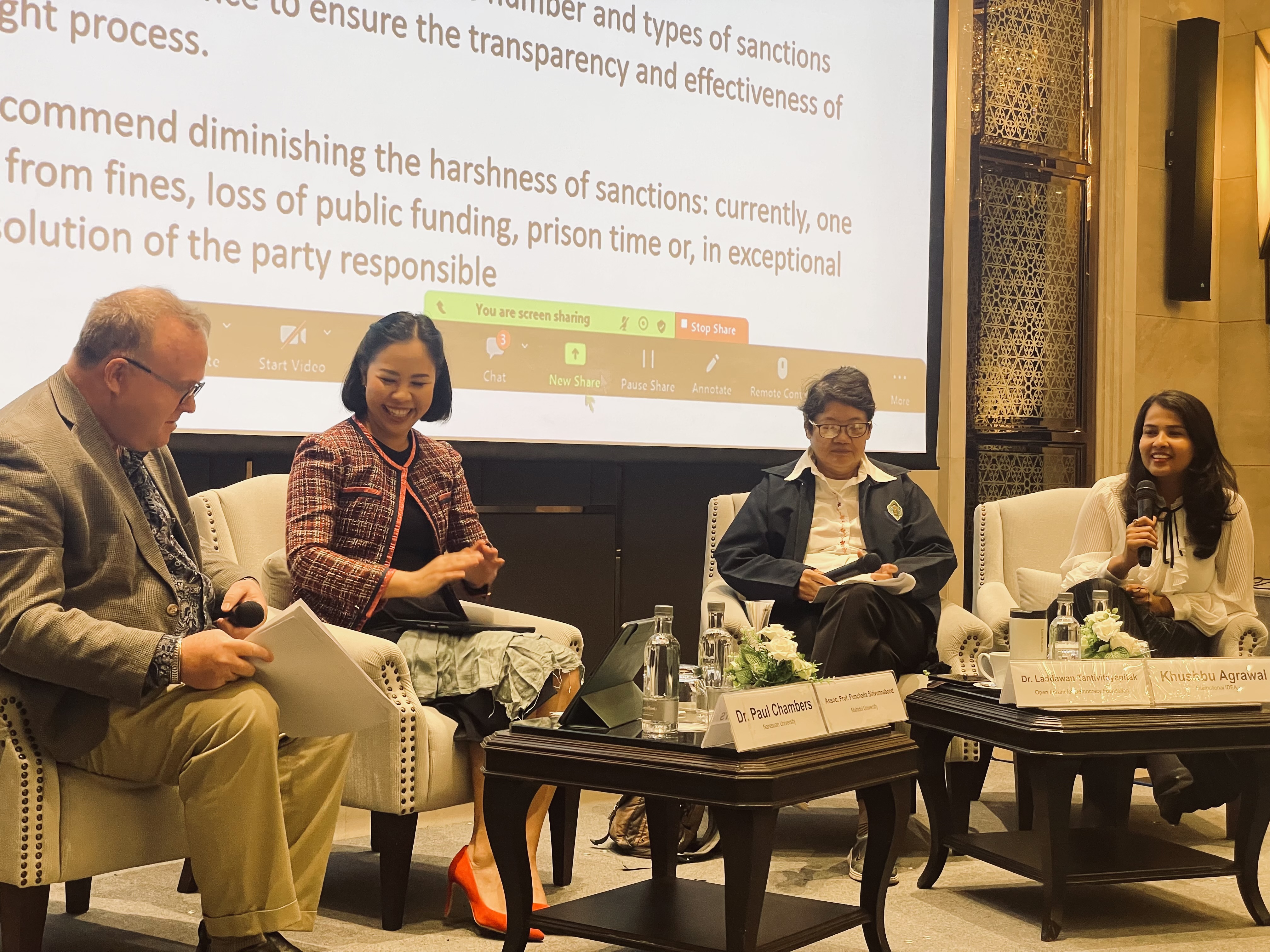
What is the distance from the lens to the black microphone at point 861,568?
3537 millimetres

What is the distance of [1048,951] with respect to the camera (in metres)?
2.59

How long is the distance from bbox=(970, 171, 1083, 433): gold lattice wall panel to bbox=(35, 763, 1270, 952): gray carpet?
7.27 feet

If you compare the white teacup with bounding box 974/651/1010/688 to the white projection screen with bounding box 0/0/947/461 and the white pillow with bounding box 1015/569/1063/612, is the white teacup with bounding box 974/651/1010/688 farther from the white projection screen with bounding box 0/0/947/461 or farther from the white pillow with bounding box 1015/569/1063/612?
the white projection screen with bounding box 0/0/947/461

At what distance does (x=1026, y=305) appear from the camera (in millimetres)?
5449

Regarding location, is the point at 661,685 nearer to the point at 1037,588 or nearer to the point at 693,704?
the point at 693,704

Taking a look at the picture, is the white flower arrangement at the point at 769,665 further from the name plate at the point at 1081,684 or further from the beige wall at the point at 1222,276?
the beige wall at the point at 1222,276

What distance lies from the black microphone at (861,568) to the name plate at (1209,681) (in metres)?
0.85

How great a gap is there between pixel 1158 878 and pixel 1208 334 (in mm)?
3900

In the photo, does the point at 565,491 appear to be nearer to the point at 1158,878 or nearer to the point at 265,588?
the point at 265,588

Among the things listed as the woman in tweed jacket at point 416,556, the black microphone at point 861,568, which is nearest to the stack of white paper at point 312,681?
the woman in tweed jacket at point 416,556

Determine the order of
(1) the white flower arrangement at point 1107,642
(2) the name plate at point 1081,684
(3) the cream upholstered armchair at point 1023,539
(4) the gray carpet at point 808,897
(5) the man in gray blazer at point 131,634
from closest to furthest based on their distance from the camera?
1. (5) the man in gray blazer at point 131,634
2. (4) the gray carpet at point 808,897
3. (2) the name plate at point 1081,684
4. (1) the white flower arrangement at point 1107,642
5. (3) the cream upholstered armchair at point 1023,539

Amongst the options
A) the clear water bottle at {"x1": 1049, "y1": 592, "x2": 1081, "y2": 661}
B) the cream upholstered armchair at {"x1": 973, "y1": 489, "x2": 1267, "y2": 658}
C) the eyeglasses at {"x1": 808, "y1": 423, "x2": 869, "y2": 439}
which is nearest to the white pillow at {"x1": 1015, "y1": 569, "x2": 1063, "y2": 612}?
the cream upholstered armchair at {"x1": 973, "y1": 489, "x2": 1267, "y2": 658}

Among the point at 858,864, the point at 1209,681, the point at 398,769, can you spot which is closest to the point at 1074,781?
the point at 1209,681

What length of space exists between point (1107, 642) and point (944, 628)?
0.78 metres
